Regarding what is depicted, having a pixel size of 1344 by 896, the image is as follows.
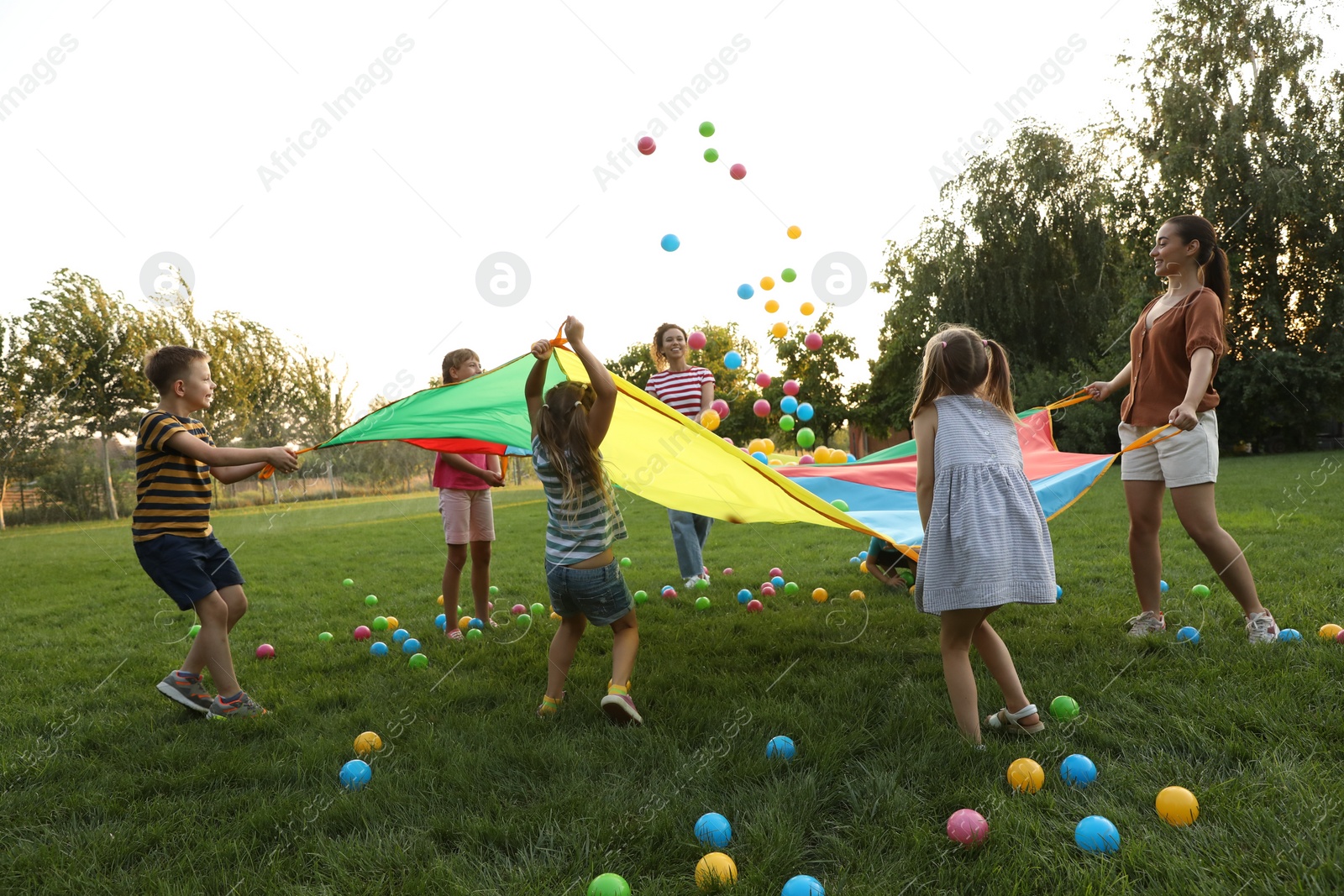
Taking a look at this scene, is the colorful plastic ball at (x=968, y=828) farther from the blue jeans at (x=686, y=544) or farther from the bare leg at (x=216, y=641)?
the blue jeans at (x=686, y=544)

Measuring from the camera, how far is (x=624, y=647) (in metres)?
2.79

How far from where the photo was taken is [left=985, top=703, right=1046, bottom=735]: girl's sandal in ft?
7.64

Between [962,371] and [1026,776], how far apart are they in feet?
3.72

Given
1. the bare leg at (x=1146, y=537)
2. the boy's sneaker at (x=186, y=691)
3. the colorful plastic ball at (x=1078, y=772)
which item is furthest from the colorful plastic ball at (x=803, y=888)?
the boy's sneaker at (x=186, y=691)

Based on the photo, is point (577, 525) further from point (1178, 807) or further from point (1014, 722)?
point (1178, 807)

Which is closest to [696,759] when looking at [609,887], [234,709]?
[609,887]

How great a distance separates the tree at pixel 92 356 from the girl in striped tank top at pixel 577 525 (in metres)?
20.6

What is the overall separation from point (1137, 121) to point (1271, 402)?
6.20 m

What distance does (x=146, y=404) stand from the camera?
20703 mm

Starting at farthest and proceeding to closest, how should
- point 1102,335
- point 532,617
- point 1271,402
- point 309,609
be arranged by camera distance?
point 1102,335
point 1271,402
point 309,609
point 532,617

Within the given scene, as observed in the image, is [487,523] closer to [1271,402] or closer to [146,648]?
[146,648]

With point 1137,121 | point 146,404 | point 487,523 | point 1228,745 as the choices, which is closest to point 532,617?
point 487,523

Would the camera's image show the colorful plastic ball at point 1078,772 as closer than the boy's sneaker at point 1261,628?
Yes

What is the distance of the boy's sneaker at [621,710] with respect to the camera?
2.62 metres
